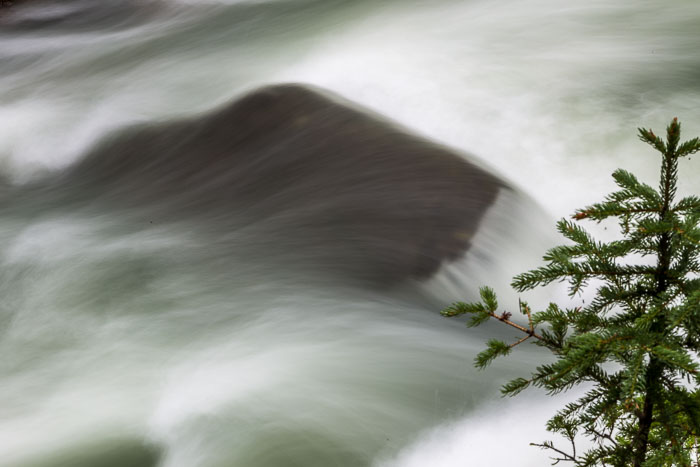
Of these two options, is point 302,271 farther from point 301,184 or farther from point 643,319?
point 643,319

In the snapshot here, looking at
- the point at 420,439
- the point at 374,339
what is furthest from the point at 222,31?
the point at 420,439

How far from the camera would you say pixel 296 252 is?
4.78 m

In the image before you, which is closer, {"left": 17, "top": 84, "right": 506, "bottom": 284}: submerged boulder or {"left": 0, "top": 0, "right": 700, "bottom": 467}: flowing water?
{"left": 0, "top": 0, "right": 700, "bottom": 467}: flowing water

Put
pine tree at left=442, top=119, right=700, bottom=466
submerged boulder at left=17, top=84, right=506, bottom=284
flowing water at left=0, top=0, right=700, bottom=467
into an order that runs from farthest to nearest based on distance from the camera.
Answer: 1. submerged boulder at left=17, top=84, right=506, bottom=284
2. flowing water at left=0, top=0, right=700, bottom=467
3. pine tree at left=442, top=119, right=700, bottom=466

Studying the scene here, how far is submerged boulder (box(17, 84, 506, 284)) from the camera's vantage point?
448 cm

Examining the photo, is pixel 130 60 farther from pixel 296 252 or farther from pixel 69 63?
pixel 296 252

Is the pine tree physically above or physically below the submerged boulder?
below

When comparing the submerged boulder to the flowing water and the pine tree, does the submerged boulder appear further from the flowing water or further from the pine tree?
the pine tree

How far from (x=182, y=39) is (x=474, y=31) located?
3275mm

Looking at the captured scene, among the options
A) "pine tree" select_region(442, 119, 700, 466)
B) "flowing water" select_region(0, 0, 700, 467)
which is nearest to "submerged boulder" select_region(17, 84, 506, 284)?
"flowing water" select_region(0, 0, 700, 467)

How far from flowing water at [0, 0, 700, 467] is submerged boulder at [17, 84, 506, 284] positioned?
0.45 ft

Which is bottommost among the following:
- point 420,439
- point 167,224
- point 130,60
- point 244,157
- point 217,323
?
point 420,439

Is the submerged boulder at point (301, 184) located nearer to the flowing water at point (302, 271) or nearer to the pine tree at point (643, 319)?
the flowing water at point (302, 271)

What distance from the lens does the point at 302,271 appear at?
15.2ft
